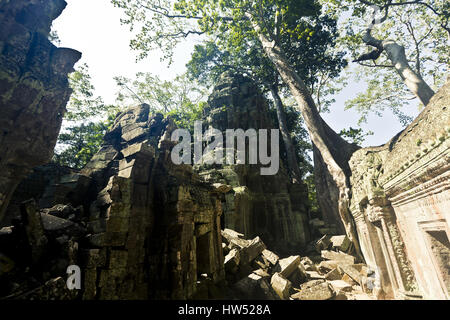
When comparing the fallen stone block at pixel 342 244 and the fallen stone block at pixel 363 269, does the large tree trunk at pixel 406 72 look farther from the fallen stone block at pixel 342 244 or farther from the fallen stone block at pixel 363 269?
the fallen stone block at pixel 363 269

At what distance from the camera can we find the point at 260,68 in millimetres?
21312

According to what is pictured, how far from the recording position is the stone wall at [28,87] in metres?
2.87

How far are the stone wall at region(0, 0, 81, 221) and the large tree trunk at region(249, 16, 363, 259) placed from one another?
33.5 ft

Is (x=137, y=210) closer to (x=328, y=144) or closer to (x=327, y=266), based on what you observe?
(x=327, y=266)

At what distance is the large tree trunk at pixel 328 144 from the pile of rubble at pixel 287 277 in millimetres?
1831

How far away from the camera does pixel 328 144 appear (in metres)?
11.9

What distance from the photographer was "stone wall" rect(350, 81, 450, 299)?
3.12 metres

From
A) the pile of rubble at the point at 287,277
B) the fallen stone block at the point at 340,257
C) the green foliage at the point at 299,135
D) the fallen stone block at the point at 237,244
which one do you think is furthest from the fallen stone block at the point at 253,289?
the green foliage at the point at 299,135

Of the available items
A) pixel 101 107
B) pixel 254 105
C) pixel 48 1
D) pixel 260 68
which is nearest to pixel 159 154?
pixel 48 1

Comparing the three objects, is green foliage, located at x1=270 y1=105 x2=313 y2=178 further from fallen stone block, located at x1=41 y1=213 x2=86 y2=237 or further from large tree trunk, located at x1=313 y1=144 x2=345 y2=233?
fallen stone block, located at x1=41 y1=213 x2=86 y2=237

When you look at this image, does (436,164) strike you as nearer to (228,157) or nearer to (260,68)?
(228,157)

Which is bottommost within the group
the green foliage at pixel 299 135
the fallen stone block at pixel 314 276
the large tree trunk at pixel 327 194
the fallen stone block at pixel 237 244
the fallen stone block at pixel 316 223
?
the fallen stone block at pixel 314 276

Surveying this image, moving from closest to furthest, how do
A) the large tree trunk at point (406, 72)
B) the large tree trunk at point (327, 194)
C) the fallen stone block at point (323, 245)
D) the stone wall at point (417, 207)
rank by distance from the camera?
the stone wall at point (417, 207) → the large tree trunk at point (406, 72) → the fallen stone block at point (323, 245) → the large tree trunk at point (327, 194)

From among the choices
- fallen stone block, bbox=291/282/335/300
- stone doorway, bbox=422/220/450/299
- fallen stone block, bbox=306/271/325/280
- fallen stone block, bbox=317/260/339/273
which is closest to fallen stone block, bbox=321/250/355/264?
fallen stone block, bbox=317/260/339/273
